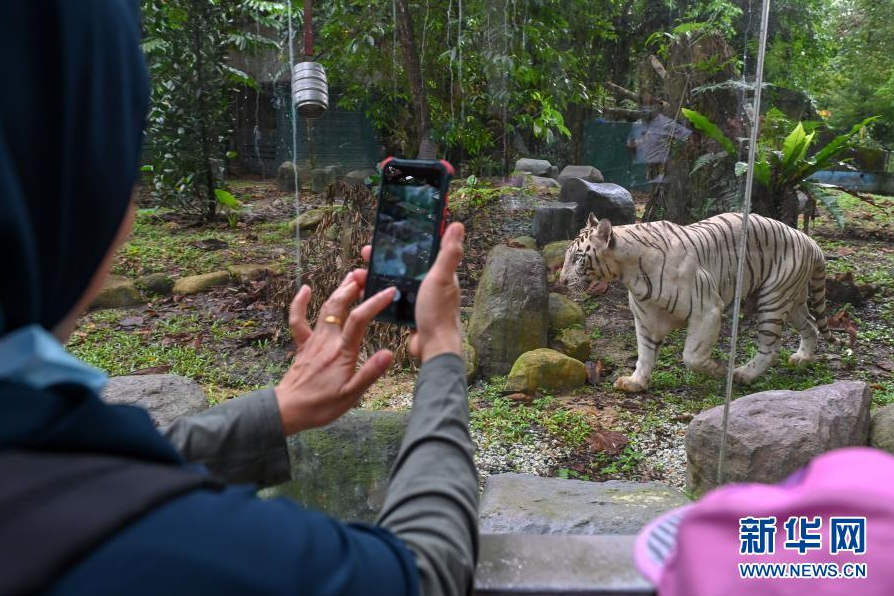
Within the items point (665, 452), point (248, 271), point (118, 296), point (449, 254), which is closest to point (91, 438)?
point (449, 254)

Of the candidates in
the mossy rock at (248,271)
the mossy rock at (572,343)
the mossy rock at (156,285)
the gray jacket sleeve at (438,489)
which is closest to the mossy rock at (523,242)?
the mossy rock at (572,343)

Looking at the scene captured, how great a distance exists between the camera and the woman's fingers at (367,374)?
3.89 ft

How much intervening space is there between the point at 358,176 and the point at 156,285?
3459 millimetres

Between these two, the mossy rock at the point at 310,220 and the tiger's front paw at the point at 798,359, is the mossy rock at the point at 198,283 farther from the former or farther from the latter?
the tiger's front paw at the point at 798,359

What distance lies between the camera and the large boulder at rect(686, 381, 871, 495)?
2639 millimetres

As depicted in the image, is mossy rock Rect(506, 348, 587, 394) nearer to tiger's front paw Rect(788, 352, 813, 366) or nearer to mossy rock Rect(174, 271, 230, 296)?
tiger's front paw Rect(788, 352, 813, 366)

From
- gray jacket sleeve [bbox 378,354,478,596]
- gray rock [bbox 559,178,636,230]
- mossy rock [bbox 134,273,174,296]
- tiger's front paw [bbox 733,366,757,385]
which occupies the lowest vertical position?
mossy rock [bbox 134,273,174,296]

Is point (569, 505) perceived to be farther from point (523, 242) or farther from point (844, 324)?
point (844, 324)

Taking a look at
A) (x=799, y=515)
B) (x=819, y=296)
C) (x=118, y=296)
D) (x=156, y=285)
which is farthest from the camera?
(x=156, y=285)

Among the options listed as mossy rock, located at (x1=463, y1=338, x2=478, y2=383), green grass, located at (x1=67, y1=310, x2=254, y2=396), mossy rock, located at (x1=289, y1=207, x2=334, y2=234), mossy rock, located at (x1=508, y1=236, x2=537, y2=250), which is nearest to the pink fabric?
mossy rock, located at (x1=508, y1=236, x2=537, y2=250)

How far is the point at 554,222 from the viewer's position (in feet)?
9.11

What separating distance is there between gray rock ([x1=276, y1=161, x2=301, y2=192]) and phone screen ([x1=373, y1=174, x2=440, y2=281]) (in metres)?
1.99

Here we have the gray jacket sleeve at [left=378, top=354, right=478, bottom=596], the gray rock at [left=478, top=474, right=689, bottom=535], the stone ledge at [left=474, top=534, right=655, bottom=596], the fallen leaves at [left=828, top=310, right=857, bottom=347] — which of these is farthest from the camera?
the fallen leaves at [left=828, top=310, right=857, bottom=347]

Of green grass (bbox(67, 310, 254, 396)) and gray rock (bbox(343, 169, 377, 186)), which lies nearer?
gray rock (bbox(343, 169, 377, 186))
